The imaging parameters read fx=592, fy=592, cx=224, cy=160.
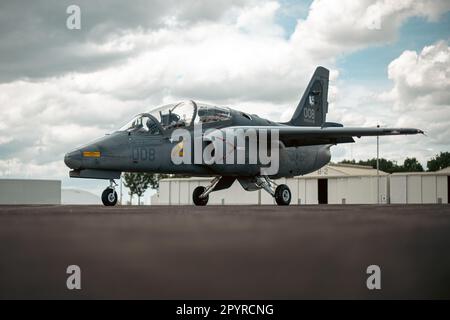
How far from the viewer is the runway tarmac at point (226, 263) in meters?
3.21

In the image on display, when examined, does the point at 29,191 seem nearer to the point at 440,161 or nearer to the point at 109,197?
the point at 109,197

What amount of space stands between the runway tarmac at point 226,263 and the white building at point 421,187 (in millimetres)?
39542

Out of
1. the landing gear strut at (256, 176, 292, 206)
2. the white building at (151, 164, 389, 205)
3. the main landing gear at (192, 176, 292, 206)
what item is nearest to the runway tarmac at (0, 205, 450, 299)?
the landing gear strut at (256, 176, 292, 206)

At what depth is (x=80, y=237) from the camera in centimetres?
530

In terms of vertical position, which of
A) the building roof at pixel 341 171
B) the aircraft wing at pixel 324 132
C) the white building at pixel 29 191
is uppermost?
the building roof at pixel 341 171

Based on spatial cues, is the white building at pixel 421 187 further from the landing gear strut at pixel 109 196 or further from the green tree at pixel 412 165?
the green tree at pixel 412 165

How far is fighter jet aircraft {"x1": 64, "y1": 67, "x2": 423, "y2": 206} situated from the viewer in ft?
52.3

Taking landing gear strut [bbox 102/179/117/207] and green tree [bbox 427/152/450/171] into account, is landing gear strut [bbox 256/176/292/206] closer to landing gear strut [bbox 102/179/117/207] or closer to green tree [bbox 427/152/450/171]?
landing gear strut [bbox 102/179/117/207]

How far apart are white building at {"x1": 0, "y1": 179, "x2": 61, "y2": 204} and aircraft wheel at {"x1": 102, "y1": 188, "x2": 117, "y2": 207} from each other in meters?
35.3

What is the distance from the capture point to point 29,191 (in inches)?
1932

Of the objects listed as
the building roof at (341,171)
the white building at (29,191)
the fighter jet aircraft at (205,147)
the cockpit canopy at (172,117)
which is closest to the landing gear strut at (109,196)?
the fighter jet aircraft at (205,147)

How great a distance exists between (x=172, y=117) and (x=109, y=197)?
135 inches

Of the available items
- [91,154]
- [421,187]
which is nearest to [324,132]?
[91,154]
